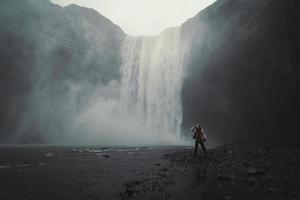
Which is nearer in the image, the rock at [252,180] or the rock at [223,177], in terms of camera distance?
the rock at [252,180]

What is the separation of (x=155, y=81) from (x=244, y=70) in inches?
741

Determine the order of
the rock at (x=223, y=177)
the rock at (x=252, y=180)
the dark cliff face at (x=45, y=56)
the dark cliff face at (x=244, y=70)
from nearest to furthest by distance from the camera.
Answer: the rock at (x=252, y=180)
the rock at (x=223, y=177)
the dark cliff face at (x=244, y=70)
the dark cliff face at (x=45, y=56)

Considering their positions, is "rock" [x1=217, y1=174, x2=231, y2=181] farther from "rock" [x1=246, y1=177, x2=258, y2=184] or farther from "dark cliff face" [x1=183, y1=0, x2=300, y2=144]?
"dark cliff face" [x1=183, y1=0, x2=300, y2=144]

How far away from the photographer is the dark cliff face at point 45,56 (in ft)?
167

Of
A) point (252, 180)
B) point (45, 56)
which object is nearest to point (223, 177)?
point (252, 180)

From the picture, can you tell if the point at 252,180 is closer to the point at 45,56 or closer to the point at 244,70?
the point at 244,70

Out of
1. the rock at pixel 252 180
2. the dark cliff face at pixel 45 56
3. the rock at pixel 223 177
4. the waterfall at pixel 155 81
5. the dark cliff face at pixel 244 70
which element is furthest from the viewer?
the dark cliff face at pixel 45 56

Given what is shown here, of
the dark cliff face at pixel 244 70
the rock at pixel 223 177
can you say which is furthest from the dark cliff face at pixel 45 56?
the rock at pixel 223 177

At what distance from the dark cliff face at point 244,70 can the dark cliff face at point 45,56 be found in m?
20.5

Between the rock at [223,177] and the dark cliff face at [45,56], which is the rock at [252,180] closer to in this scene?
the rock at [223,177]

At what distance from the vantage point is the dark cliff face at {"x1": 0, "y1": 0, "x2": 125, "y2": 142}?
5091 cm

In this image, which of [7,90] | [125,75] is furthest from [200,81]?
[7,90]

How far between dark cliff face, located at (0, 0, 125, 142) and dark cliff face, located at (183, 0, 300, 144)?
67.3 feet

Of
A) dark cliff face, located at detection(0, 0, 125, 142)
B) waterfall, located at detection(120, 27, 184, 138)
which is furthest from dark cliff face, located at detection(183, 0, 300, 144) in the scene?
dark cliff face, located at detection(0, 0, 125, 142)
